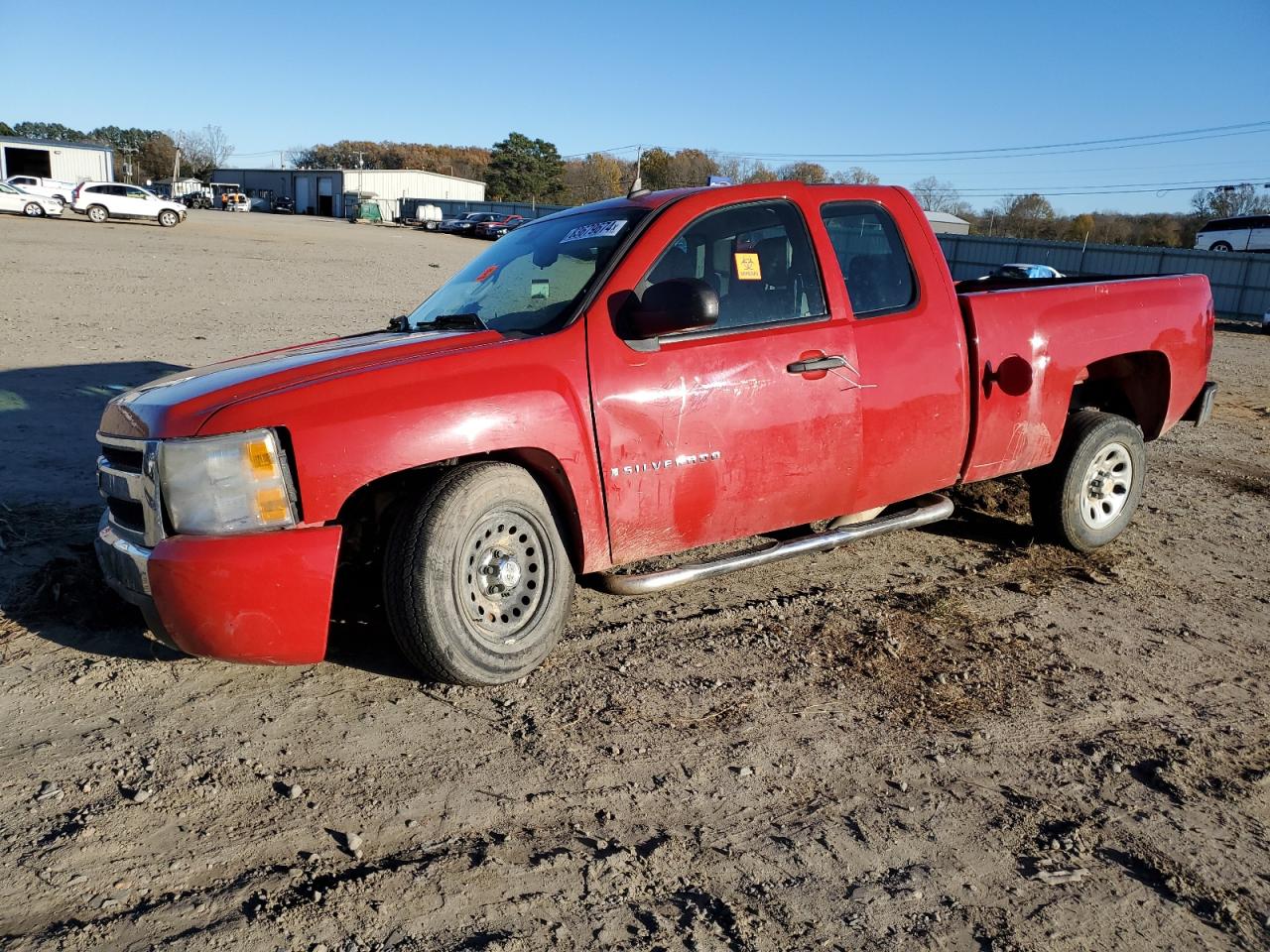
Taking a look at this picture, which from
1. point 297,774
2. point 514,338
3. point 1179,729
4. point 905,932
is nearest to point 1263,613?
point 1179,729

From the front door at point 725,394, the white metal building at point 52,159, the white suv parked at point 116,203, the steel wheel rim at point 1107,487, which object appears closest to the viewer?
the front door at point 725,394

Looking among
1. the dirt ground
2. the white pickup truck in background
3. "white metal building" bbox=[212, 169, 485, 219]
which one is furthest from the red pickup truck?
"white metal building" bbox=[212, 169, 485, 219]

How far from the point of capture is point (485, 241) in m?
54.1

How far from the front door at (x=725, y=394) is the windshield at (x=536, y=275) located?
0.20m

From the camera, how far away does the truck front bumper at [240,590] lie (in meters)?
3.38

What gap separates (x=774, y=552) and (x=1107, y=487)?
2488 mm

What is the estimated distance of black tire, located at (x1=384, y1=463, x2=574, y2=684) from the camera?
3.63 meters

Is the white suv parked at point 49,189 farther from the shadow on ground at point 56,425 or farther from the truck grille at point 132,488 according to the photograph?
the truck grille at point 132,488

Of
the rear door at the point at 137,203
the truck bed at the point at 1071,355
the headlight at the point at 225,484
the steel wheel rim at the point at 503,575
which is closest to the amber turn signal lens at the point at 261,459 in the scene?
the headlight at the point at 225,484

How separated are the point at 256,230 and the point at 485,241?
45.3 feet

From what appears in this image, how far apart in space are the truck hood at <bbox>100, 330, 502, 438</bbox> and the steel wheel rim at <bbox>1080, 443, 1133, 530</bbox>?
3628 mm

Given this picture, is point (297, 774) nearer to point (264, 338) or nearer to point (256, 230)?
point (264, 338)

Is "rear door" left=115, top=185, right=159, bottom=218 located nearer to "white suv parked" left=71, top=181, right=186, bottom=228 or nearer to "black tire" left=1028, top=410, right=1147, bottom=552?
"white suv parked" left=71, top=181, right=186, bottom=228

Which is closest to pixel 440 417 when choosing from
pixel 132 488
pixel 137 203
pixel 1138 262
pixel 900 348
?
pixel 132 488
